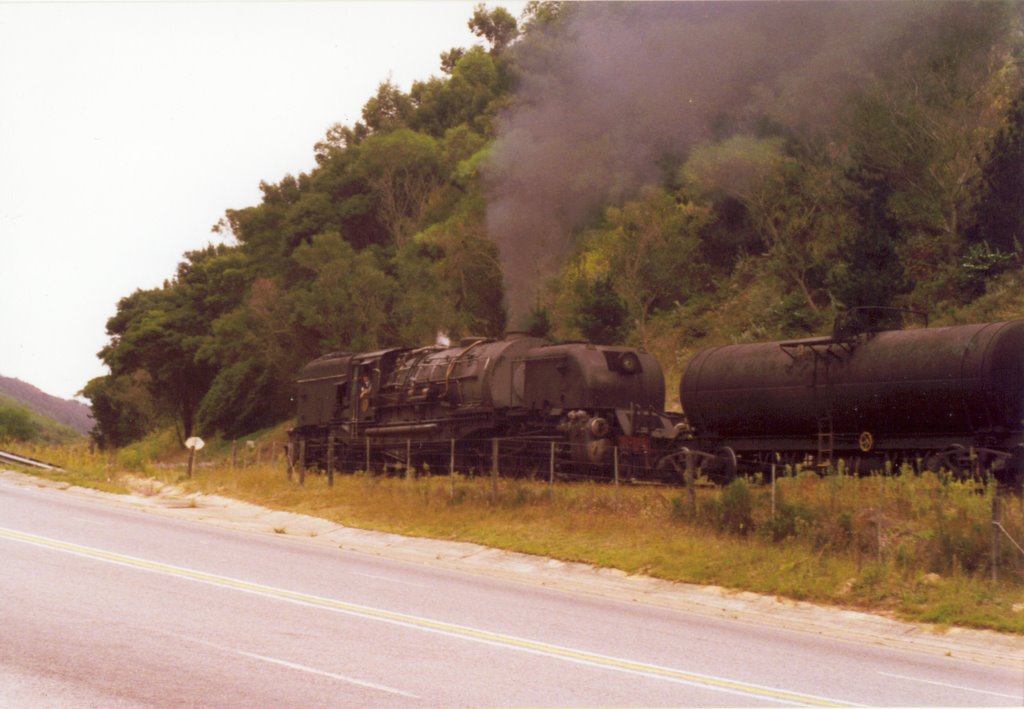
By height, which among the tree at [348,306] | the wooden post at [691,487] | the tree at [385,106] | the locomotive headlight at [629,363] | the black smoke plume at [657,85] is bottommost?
the wooden post at [691,487]

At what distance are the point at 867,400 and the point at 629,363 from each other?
279 inches

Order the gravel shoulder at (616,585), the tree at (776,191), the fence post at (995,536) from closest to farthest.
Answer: the gravel shoulder at (616,585), the fence post at (995,536), the tree at (776,191)

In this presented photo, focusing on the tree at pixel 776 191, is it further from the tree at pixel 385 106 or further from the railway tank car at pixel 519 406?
the tree at pixel 385 106

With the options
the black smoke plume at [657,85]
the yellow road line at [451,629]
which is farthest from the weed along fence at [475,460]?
the black smoke plume at [657,85]

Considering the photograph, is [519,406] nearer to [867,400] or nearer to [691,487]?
[691,487]

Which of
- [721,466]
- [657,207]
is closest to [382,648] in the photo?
[721,466]

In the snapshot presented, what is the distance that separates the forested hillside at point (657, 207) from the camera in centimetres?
4178

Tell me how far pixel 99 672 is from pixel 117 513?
51.7 feet

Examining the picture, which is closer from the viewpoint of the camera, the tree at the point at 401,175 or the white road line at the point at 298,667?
the white road line at the point at 298,667

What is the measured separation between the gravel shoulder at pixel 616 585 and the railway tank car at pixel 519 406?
3.17 metres

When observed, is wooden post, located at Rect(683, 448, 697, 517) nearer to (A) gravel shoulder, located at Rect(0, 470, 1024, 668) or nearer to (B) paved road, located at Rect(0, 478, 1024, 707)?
(A) gravel shoulder, located at Rect(0, 470, 1024, 668)

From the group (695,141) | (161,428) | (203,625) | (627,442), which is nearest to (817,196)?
(695,141)

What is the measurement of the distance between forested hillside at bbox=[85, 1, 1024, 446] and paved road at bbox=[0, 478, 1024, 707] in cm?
1956

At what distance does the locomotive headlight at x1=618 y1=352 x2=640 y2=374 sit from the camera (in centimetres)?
2673
